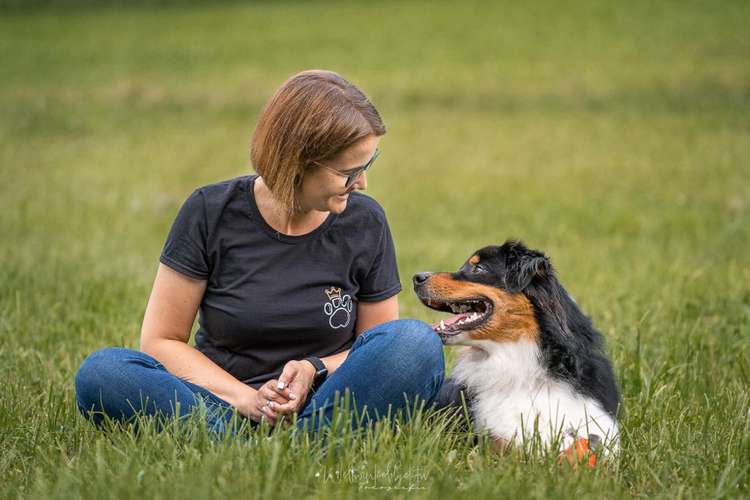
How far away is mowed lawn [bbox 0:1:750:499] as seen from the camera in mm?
3139

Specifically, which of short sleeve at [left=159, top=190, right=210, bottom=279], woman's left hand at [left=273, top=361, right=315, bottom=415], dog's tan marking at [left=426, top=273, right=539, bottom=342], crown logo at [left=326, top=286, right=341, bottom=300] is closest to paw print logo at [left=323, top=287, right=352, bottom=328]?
crown logo at [left=326, top=286, right=341, bottom=300]

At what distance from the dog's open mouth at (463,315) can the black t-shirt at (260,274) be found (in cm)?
36

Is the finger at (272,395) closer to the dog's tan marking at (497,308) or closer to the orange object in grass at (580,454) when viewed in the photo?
the dog's tan marking at (497,308)

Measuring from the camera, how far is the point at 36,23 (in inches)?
1181

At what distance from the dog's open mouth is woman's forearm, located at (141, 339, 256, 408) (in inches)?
30.3

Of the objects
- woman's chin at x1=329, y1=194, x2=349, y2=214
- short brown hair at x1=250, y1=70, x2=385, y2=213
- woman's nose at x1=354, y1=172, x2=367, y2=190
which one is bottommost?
woman's chin at x1=329, y1=194, x2=349, y2=214

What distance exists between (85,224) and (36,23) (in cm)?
2242

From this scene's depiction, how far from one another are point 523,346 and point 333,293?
2.54 feet

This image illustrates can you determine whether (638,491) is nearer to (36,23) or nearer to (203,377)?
(203,377)

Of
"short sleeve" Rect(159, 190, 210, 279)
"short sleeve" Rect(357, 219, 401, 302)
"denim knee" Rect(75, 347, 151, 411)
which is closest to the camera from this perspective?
"denim knee" Rect(75, 347, 151, 411)

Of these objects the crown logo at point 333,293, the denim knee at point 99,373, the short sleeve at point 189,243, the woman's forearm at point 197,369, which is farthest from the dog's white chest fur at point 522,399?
the denim knee at point 99,373

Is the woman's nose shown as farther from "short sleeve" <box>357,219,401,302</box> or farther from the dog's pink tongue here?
the dog's pink tongue

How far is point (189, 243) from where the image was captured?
369 centimetres

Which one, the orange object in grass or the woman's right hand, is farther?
the woman's right hand
